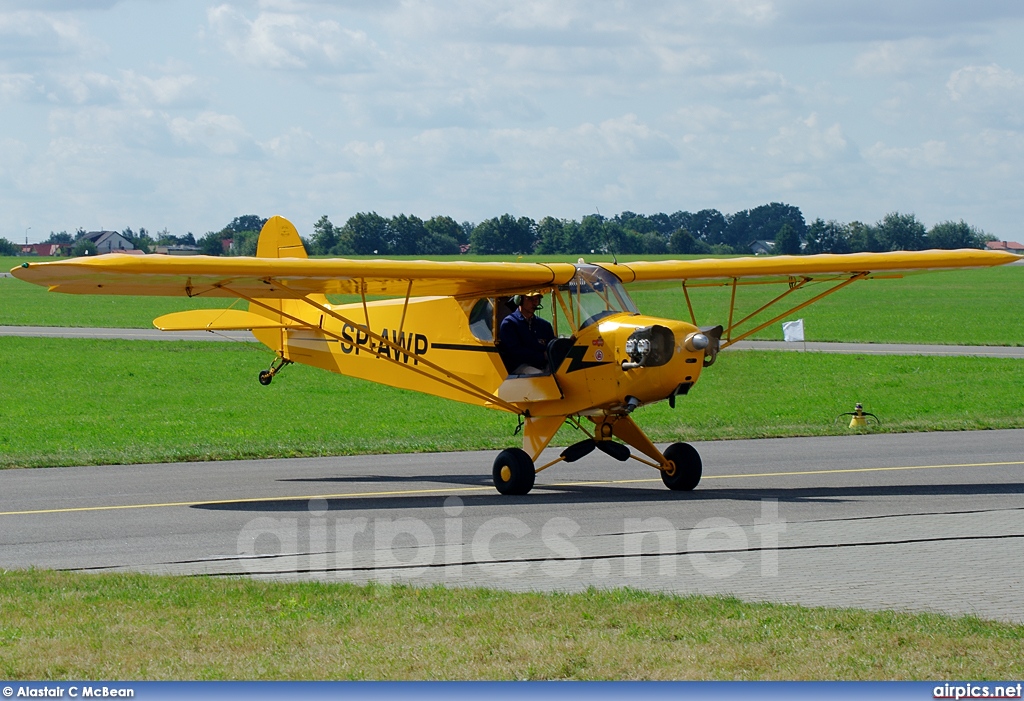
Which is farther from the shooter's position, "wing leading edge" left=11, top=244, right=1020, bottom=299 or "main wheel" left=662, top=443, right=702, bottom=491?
"main wheel" left=662, top=443, right=702, bottom=491

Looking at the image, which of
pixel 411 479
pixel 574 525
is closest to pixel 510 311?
pixel 411 479

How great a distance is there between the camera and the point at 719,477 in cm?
1595

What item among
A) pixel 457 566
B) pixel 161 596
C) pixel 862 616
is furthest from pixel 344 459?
pixel 862 616

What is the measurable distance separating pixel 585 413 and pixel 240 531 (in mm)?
4392

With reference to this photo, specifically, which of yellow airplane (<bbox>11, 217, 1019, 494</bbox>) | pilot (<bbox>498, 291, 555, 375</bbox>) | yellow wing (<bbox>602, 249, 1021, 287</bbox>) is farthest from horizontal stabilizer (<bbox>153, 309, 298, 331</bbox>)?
yellow wing (<bbox>602, 249, 1021, 287</bbox>)

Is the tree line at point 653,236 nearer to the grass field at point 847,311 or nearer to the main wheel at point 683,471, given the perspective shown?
the grass field at point 847,311

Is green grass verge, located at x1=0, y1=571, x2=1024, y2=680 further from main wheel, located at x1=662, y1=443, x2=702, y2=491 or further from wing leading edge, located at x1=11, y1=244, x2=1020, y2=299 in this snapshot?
main wheel, located at x1=662, y1=443, x2=702, y2=491

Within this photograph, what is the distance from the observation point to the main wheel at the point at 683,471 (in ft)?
47.5

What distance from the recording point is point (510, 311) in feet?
50.4

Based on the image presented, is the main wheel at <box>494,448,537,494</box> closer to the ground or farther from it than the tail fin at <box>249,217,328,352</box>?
closer to the ground

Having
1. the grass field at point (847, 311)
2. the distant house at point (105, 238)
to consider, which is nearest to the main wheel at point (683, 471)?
the grass field at point (847, 311)

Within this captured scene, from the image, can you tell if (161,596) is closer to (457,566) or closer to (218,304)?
(457,566)

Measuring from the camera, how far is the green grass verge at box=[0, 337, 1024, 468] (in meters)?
20.7

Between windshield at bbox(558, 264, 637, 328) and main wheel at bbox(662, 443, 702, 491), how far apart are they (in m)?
1.74
